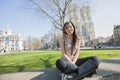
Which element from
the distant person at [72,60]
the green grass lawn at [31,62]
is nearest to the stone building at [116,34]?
the green grass lawn at [31,62]

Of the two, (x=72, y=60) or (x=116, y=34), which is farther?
(x=116, y=34)

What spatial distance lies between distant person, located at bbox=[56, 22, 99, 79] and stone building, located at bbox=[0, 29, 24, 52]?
391ft

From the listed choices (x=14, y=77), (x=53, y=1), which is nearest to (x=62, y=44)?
(x=14, y=77)

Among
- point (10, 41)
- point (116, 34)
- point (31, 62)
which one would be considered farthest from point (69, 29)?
point (10, 41)

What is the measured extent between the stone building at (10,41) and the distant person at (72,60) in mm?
119256

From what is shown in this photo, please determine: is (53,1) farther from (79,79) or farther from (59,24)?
(79,79)

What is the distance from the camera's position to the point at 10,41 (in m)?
131

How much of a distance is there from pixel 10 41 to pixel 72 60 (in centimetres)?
12942

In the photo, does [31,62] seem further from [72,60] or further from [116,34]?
[116,34]

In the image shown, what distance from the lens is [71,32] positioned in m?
5.45

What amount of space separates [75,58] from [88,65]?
1.75ft

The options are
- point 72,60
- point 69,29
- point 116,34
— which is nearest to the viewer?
point 72,60

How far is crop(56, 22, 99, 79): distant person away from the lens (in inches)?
189

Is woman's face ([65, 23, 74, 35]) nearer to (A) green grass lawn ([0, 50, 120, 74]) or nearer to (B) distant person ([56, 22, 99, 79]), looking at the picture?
(B) distant person ([56, 22, 99, 79])
